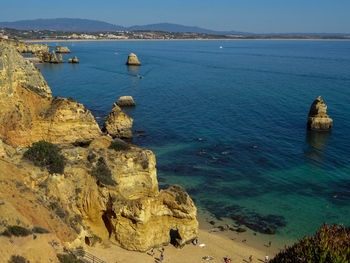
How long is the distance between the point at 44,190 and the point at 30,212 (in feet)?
14.2

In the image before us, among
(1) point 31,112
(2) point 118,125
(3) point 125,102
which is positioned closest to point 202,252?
(1) point 31,112

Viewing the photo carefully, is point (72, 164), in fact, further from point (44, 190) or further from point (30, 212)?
point (30, 212)

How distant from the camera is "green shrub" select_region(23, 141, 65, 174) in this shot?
27.6 metres

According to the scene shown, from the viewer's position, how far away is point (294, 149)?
56250mm

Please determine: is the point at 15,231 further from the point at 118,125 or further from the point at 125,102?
the point at 125,102

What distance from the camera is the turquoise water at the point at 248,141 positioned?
129 ft

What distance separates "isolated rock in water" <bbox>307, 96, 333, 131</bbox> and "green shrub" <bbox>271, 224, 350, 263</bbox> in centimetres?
4872

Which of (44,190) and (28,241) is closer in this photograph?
(28,241)

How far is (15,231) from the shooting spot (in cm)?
1706

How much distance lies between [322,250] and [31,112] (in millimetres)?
33663

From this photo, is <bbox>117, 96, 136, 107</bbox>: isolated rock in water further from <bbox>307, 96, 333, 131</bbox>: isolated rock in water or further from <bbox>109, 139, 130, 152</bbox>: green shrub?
<bbox>109, 139, 130, 152</bbox>: green shrub

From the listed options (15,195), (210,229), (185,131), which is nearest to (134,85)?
(185,131)

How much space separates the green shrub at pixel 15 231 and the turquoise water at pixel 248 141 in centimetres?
2388

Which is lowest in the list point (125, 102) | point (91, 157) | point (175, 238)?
point (175, 238)
